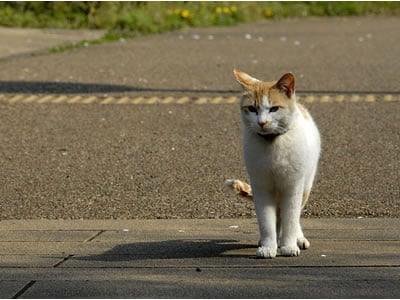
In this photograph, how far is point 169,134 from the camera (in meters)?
11.4

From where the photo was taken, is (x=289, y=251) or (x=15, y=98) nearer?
(x=289, y=251)

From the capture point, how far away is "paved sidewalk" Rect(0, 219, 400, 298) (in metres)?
5.48

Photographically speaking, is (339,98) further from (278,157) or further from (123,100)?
(278,157)

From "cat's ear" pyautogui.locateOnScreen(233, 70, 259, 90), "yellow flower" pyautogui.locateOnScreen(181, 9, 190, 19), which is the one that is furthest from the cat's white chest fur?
"yellow flower" pyautogui.locateOnScreen(181, 9, 190, 19)

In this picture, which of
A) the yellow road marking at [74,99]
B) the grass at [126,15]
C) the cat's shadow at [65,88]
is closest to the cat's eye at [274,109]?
the yellow road marking at [74,99]

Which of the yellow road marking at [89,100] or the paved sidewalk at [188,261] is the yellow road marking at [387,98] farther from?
the paved sidewalk at [188,261]

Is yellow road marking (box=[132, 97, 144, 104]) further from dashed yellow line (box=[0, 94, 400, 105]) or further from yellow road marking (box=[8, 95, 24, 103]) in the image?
yellow road marking (box=[8, 95, 24, 103])

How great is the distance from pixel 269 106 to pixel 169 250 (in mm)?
1074

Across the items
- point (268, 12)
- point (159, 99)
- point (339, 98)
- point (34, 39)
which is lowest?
point (268, 12)

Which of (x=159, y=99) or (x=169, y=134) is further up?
(x=169, y=134)

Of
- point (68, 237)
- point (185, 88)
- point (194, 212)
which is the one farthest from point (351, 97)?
point (68, 237)

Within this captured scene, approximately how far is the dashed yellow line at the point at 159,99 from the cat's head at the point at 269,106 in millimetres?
7471

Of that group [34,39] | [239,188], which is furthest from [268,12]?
[239,188]

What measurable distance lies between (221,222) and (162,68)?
33.9ft
